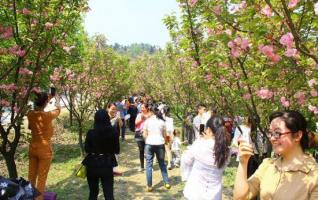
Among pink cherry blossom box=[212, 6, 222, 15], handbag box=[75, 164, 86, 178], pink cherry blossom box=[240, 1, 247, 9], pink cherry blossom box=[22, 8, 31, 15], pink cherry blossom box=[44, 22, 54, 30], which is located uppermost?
pink cherry blossom box=[22, 8, 31, 15]

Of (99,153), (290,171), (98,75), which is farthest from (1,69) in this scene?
(98,75)

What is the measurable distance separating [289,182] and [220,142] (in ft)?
7.47

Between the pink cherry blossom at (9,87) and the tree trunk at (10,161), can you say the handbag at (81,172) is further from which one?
the pink cherry blossom at (9,87)

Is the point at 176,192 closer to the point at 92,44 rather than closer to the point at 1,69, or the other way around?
the point at 1,69

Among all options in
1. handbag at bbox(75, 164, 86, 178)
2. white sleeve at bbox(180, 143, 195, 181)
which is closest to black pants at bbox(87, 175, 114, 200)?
handbag at bbox(75, 164, 86, 178)

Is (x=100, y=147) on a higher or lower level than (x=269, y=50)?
lower

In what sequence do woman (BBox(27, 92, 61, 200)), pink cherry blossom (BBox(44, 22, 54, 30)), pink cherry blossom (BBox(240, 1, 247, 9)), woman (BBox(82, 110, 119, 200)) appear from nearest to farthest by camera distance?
pink cherry blossom (BBox(240, 1, 247, 9)) < pink cherry blossom (BBox(44, 22, 54, 30)) < woman (BBox(82, 110, 119, 200)) < woman (BBox(27, 92, 61, 200))

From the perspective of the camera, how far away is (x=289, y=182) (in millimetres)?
2896

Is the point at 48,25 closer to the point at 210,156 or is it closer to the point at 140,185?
the point at 210,156

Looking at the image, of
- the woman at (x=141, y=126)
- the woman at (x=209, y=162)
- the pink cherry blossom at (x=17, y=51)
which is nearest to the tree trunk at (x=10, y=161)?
the pink cherry blossom at (x=17, y=51)

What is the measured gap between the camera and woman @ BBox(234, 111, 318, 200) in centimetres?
286

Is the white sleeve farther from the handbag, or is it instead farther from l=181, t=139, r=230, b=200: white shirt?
the handbag

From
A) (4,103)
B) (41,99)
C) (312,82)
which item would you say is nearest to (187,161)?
(312,82)

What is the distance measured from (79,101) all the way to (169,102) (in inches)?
396
